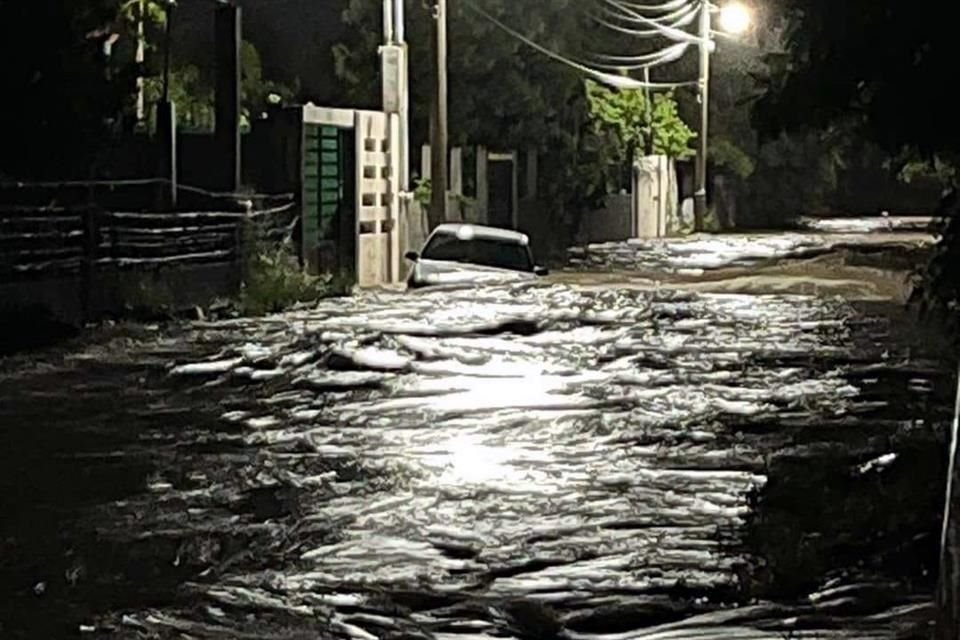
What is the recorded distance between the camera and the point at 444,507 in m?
10.3

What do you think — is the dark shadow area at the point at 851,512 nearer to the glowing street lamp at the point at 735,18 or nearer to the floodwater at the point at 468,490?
the floodwater at the point at 468,490

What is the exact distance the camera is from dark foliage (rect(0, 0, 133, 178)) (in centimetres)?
2120

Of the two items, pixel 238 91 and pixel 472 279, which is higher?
pixel 238 91

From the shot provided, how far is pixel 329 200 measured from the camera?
31.2 metres

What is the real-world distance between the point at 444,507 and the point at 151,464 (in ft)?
8.40

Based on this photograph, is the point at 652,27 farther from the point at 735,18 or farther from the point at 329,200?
the point at 329,200

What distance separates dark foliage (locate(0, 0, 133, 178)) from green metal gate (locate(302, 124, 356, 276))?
721cm

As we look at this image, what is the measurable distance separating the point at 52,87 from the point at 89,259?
1991 mm

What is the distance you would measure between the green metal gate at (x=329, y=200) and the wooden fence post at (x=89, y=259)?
799 cm

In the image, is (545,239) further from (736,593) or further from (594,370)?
(736,593)

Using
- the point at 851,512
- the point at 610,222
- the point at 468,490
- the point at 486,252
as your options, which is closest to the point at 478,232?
the point at 486,252

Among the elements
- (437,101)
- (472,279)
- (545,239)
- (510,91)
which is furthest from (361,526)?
(545,239)

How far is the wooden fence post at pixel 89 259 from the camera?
21.6 m

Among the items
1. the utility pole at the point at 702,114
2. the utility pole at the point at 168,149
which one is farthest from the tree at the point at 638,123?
the utility pole at the point at 168,149
